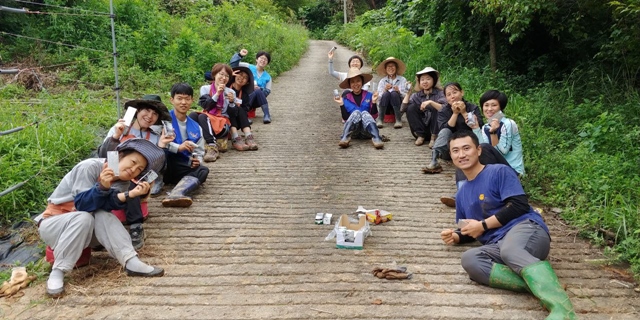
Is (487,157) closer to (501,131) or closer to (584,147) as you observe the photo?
(501,131)

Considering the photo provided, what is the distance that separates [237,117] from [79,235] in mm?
3675

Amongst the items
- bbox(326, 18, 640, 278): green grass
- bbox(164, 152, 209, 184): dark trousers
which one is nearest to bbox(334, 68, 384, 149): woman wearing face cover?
bbox(326, 18, 640, 278): green grass

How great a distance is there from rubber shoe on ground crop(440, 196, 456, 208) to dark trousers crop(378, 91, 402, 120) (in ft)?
10.2

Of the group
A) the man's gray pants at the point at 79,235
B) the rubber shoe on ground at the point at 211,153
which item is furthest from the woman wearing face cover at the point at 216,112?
the man's gray pants at the point at 79,235

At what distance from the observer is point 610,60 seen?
7.68m

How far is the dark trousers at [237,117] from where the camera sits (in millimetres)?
6652

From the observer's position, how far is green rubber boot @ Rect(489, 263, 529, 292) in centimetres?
312

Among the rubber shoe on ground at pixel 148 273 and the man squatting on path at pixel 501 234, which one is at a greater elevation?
the man squatting on path at pixel 501 234

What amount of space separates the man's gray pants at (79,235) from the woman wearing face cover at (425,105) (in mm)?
4097

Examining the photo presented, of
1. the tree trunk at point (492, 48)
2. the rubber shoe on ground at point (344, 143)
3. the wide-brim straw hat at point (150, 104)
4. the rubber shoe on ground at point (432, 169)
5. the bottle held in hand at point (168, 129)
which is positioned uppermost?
the tree trunk at point (492, 48)

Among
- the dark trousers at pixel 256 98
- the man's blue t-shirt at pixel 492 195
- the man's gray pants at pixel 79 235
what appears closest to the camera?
the man's gray pants at pixel 79 235

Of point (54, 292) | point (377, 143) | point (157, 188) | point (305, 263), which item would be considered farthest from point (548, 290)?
point (377, 143)

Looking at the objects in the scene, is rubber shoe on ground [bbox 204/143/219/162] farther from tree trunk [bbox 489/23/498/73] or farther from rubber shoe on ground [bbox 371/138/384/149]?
tree trunk [bbox 489/23/498/73]

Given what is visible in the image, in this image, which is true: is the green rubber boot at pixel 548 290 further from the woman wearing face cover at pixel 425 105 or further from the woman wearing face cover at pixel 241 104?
the woman wearing face cover at pixel 241 104
